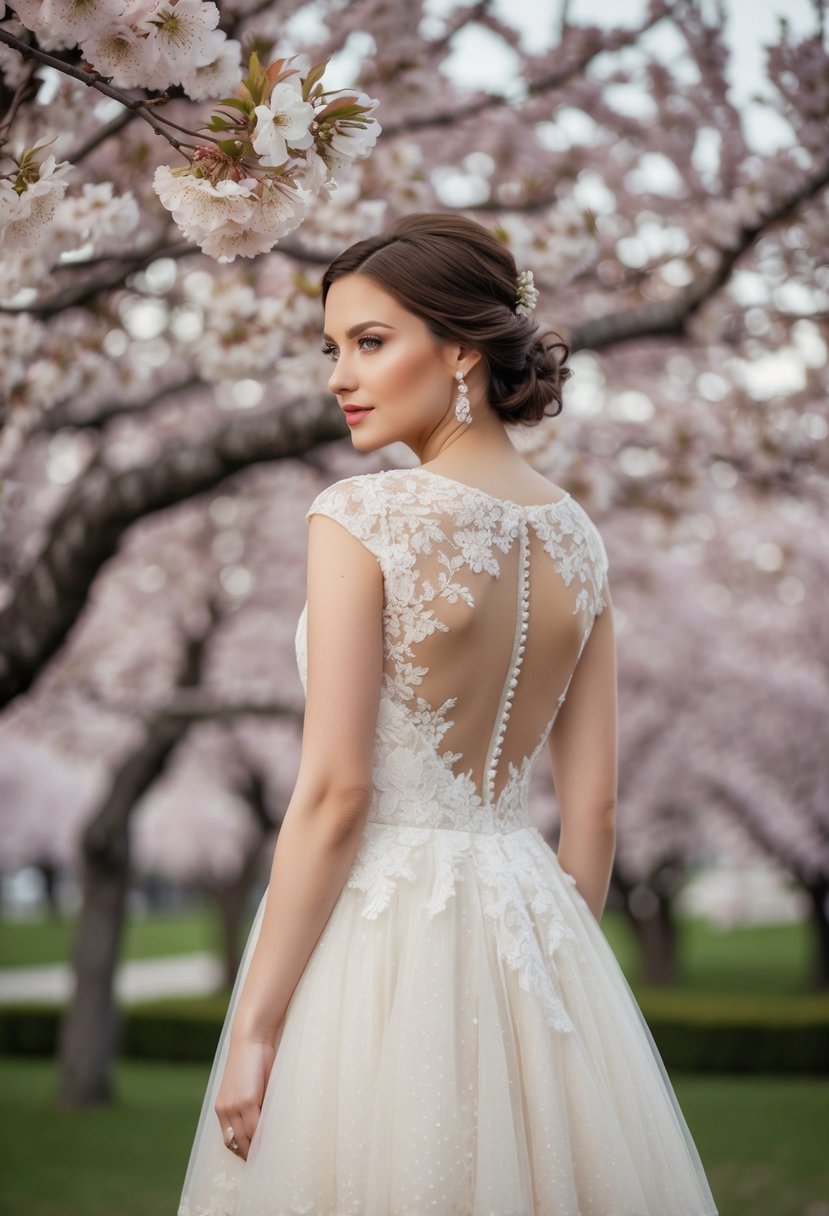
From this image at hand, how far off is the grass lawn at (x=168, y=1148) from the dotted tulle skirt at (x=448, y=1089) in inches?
239

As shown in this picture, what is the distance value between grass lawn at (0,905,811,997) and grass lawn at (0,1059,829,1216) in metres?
7.76

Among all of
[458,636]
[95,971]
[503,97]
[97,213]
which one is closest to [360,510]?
[458,636]

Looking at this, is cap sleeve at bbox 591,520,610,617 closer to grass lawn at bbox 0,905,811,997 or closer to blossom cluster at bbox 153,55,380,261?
blossom cluster at bbox 153,55,380,261

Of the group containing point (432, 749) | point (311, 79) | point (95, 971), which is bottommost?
point (95, 971)

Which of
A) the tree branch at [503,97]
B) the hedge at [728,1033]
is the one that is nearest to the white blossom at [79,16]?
the tree branch at [503,97]

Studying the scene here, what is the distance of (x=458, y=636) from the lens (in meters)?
2.21

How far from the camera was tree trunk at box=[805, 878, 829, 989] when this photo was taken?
60.9 feet

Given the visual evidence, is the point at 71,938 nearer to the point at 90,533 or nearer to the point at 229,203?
the point at 90,533

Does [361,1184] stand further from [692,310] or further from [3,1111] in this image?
[3,1111]

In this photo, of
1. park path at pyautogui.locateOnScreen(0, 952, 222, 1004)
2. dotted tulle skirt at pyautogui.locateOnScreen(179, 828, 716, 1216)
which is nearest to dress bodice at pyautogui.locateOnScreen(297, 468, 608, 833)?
dotted tulle skirt at pyautogui.locateOnScreen(179, 828, 716, 1216)

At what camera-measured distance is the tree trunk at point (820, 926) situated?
1856 cm

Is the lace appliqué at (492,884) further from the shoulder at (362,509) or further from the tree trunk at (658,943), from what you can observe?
the tree trunk at (658,943)

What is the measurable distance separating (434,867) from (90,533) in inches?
110

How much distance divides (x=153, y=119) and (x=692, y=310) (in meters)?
2.91
